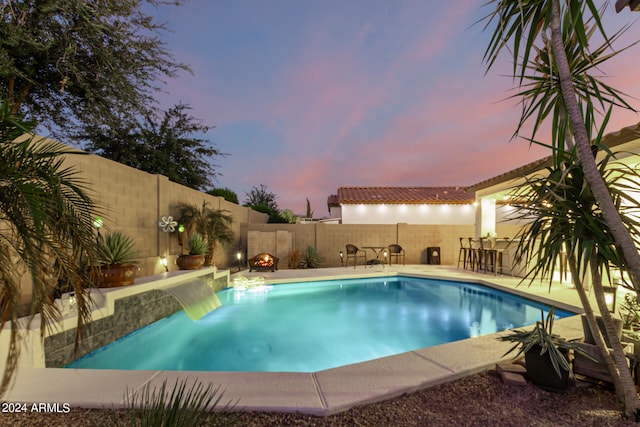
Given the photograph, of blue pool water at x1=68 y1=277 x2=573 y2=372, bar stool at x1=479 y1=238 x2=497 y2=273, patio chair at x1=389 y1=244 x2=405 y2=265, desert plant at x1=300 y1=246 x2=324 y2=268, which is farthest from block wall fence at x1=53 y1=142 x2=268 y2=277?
bar stool at x1=479 y1=238 x2=497 y2=273

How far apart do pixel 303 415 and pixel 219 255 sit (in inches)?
349

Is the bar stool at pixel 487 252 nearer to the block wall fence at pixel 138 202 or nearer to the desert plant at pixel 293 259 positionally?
the desert plant at pixel 293 259

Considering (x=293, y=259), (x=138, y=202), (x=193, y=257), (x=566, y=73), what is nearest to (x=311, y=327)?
(x=193, y=257)

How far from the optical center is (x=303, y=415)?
6.68 ft

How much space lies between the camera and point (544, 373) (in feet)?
7.60

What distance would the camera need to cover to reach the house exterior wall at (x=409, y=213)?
16844mm

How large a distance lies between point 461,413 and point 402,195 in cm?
1628

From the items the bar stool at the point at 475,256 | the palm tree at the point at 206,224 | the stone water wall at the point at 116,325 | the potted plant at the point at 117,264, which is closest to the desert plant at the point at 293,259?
the palm tree at the point at 206,224

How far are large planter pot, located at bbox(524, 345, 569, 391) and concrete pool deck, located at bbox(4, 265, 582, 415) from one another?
1.44ft

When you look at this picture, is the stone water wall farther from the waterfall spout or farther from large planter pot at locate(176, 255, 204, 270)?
large planter pot at locate(176, 255, 204, 270)

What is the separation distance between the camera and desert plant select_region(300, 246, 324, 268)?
1115cm

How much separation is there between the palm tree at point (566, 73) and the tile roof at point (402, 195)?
14.6 metres

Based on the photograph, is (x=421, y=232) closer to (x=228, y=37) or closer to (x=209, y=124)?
(x=228, y=37)

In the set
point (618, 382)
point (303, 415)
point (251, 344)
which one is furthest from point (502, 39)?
point (251, 344)
